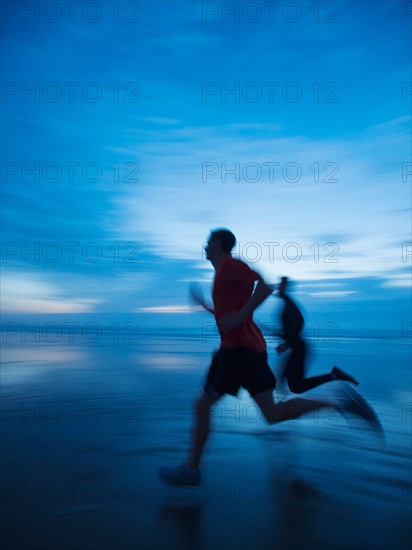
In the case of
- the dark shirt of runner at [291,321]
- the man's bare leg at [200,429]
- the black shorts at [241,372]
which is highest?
the dark shirt of runner at [291,321]

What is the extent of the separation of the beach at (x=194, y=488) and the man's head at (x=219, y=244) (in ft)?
5.69

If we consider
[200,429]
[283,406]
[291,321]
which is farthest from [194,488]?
[291,321]

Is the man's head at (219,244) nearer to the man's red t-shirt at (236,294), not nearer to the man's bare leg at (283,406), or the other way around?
the man's red t-shirt at (236,294)

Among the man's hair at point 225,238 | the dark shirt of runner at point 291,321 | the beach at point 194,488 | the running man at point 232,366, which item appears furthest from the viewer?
the dark shirt of runner at point 291,321

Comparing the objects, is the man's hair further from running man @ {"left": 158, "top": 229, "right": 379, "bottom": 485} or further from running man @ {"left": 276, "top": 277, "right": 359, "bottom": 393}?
running man @ {"left": 276, "top": 277, "right": 359, "bottom": 393}

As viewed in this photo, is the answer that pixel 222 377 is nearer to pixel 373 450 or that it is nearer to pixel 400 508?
pixel 400 508

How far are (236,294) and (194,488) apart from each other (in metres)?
1.44

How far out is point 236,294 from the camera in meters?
3.58

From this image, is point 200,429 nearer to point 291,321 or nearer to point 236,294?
point 236,294

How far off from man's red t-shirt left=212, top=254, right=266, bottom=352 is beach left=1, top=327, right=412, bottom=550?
106cm

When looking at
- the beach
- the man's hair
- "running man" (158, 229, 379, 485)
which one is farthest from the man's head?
the beach

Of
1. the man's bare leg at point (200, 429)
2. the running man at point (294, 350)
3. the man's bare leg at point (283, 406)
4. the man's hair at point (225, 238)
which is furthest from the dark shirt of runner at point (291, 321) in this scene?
the man's bare leg at point (200, 429)

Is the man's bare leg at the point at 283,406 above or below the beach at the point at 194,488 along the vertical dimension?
above

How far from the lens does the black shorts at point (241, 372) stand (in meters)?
3.54
